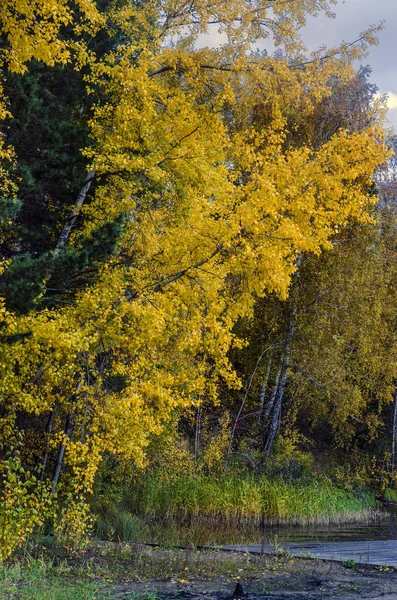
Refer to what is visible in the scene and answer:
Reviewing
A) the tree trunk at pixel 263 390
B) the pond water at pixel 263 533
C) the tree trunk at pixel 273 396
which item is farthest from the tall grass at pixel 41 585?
the tree trunk at pixel 263 390

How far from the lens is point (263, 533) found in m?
11.5

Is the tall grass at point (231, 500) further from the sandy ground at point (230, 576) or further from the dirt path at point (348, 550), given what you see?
the sandy ground at point (230, 576)

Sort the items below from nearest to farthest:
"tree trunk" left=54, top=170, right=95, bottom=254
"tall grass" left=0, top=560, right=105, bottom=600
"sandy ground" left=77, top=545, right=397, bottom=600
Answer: "tall grass" left=0, top=560, right=105, bottom=600
"sandy ground" left=77, top=545, right=397, bottom=600
"tree trunk" left=54, top=170, right=95, bottom=254

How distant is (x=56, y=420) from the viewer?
11.7 metres

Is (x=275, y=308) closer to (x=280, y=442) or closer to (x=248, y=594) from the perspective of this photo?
(x=280, y=442)

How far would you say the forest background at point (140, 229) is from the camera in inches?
357

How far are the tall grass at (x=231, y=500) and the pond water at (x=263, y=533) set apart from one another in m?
0.38

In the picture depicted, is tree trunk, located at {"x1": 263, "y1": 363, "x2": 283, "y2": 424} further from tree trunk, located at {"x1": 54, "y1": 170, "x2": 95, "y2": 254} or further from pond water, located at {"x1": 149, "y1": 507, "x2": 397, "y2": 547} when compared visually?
tree trunk, located at {"x1": 54, "y1": 170, "x2": 95, "y2": 254}

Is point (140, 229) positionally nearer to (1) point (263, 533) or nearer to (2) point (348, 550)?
(1) point (263, 533)

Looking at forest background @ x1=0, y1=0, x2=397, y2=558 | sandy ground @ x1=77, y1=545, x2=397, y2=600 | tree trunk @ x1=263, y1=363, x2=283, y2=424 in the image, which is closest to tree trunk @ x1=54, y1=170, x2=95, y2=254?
forest background @ x1=0, y1=0, x2=397, y2=558

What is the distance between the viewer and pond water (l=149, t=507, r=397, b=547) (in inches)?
403

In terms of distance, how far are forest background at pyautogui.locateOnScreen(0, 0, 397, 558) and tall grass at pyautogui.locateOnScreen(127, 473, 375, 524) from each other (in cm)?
4

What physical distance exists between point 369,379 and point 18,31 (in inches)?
515

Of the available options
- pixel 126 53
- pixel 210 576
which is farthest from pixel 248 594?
pixel 126 53
